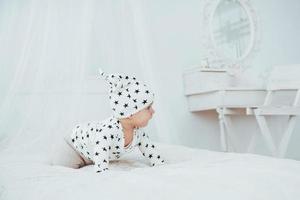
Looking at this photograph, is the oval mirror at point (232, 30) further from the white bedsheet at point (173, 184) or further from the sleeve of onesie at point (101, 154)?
the white bedsheet at point (173, 184)

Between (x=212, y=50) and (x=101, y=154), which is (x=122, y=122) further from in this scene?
(x=212, y=50)

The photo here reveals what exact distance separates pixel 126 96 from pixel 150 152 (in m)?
0.24

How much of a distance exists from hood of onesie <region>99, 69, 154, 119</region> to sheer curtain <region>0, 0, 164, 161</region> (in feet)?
1.21

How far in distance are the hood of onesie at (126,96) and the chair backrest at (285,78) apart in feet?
5.65

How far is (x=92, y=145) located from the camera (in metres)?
1.27

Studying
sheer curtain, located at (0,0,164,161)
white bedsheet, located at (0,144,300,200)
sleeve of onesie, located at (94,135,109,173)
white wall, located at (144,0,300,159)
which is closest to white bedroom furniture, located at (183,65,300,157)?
white wall, located at (144,0,300,159)

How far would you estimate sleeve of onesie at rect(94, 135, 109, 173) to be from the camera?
1.11 meters

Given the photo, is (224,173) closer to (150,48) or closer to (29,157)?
(29,157)

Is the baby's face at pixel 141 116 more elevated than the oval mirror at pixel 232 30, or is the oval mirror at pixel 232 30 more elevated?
the oval mirror at pixel 232 30

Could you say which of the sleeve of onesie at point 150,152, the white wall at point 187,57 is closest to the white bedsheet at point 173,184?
the sleeve of onesie at point 150,152

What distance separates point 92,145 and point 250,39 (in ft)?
8.17

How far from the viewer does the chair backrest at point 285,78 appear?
261cm

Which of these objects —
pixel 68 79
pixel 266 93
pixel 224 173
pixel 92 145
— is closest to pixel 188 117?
pixel 266 93

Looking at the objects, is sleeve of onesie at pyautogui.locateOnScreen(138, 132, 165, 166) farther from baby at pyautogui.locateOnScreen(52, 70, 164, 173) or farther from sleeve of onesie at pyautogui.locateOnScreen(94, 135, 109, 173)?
sleeve of onesie at pyautogui.locateOnScreen(94, 135, 109, 173)
